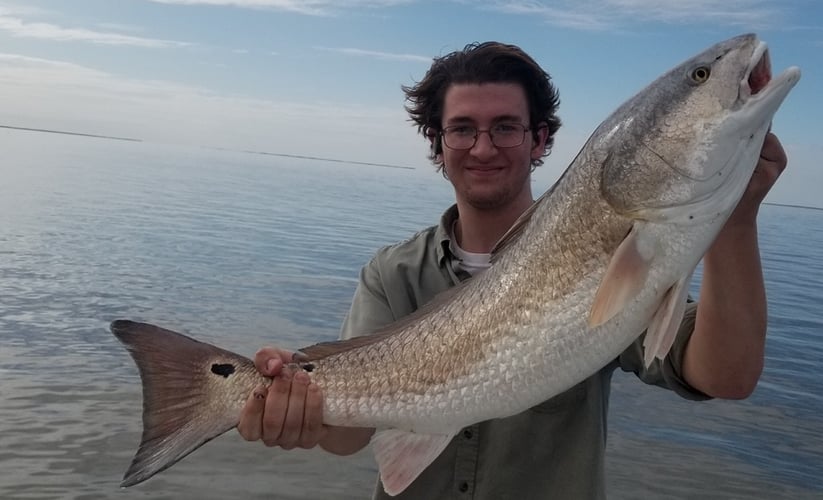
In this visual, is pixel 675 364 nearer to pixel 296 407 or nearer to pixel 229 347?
pixel 296 407

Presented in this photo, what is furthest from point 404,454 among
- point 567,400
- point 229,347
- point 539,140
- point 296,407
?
point 229,347

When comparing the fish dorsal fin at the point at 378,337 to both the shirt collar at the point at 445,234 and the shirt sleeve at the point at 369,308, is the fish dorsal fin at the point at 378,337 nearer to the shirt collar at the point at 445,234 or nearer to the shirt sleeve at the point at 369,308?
the shirt sleeve at the point at 369,308

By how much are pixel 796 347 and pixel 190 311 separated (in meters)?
10.9

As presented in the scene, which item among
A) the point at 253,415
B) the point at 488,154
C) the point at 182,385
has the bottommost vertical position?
the point at 253,415

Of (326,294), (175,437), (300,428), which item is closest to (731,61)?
(300,428)

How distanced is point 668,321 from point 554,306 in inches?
15.8

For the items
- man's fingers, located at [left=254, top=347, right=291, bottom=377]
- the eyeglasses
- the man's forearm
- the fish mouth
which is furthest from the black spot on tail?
the fish mouth

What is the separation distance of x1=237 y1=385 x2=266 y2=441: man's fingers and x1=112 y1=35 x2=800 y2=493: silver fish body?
0.12ft

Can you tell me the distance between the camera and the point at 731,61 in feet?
7.73

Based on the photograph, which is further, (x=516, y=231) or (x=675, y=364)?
(x=675, y=364)

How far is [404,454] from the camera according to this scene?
299 cm

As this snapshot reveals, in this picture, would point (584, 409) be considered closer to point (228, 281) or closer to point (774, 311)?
point (228, 281)

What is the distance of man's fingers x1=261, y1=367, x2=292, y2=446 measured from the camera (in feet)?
10.0

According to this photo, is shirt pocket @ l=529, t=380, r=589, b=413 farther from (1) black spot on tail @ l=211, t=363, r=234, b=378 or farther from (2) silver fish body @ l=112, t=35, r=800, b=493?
(1) black spot on tail @ l=211, t=363, r=234, b=378
